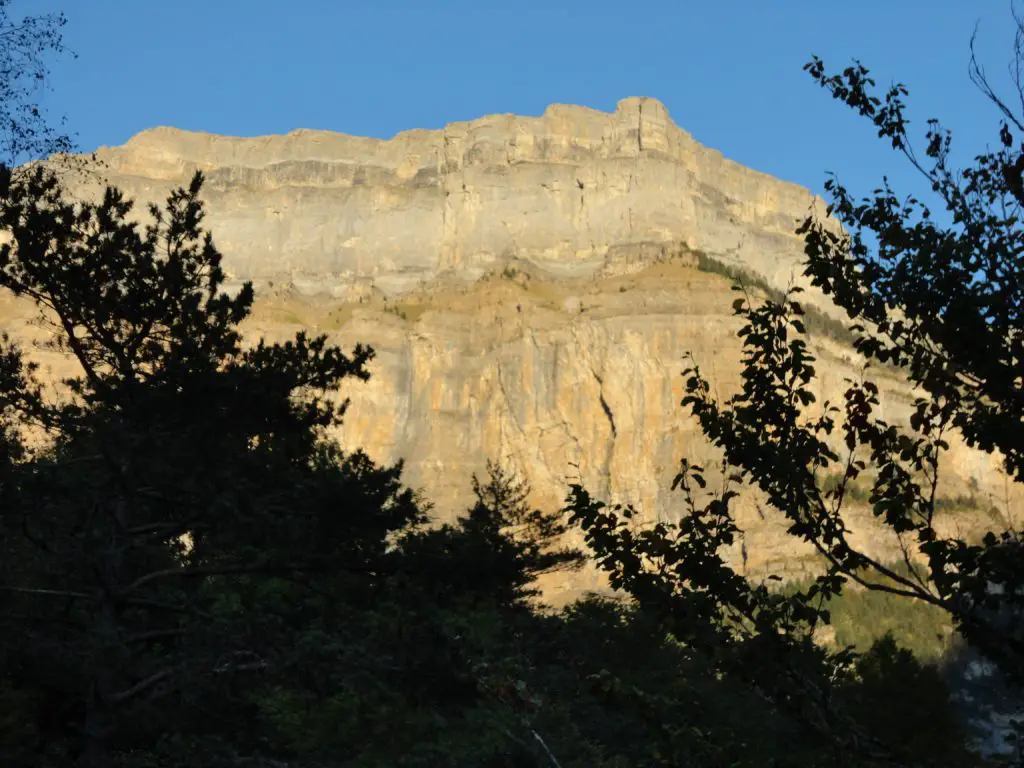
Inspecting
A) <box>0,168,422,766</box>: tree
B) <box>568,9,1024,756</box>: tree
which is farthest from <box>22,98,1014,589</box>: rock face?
<box>568,9,1024,756</box>: tree

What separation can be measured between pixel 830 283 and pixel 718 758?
11.2 ft

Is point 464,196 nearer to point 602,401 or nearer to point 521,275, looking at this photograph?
point 521,275

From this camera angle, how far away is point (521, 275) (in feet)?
387

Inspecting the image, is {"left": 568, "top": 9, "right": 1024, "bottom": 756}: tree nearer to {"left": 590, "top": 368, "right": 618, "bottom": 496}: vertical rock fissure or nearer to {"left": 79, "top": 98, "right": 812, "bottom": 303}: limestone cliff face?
{"left": 590, "top": 368, "right": 618, "bottom": 496}: vertical rock fissure

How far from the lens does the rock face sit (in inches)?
4269

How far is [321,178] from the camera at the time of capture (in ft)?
447

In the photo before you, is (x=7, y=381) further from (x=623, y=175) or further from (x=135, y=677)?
(x=623, y=175)

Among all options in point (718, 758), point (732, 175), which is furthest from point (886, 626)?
point (718, 758)

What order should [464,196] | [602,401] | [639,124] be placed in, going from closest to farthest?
→ [602,401], [464,196], [639,124]

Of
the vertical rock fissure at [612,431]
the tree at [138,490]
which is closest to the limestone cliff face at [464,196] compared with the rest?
the vertical rock fissure at [612,431]

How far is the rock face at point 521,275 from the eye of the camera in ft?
356

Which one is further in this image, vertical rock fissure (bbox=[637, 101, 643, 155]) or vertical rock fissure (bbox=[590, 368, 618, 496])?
vertical rock fissure (bbox=[637, 101, 643, 155])

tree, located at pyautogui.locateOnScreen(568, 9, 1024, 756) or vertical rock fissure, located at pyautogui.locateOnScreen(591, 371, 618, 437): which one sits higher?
vertical rock fissure, located at pyautogui.locateOnScreen(591, 371, 618, 437)

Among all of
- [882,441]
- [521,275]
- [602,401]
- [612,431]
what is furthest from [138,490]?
[521,275]
